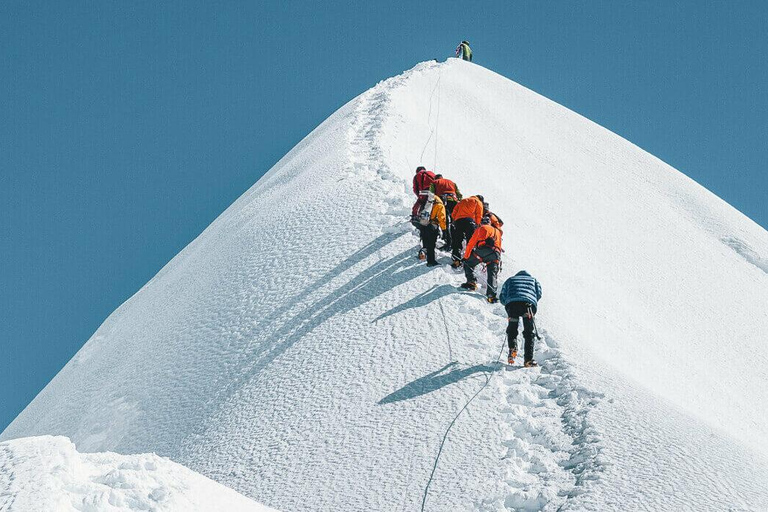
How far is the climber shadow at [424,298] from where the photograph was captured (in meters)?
10.6

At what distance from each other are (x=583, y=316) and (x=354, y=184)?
5.67 metres

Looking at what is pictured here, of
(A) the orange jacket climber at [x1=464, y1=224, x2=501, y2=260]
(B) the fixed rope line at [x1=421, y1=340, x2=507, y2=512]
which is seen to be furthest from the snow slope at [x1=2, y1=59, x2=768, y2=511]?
(A) the orange jacket climber at [x1=464, y1=224, x2=501, y2=260]

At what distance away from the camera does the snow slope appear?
746 cm

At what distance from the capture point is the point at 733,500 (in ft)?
21.6

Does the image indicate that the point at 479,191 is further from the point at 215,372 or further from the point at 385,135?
the point at 215,372

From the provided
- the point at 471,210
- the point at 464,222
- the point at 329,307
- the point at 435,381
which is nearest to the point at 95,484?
the point at 435,381

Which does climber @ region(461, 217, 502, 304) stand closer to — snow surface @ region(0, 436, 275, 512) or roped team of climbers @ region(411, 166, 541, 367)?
roped team of climbers @ region(411, 166, 541, 367)

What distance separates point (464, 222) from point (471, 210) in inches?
8.4

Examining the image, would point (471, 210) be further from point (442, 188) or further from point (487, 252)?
point (487, 252)

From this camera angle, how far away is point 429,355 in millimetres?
9477

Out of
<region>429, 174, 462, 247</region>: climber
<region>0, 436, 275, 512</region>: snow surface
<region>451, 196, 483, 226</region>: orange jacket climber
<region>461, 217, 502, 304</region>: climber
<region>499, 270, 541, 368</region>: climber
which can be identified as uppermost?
<region>429, 174, 462, 247</region>: climber

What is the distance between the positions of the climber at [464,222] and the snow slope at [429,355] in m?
0.48

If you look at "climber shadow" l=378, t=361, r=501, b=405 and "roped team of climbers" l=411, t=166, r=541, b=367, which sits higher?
"roped team of climbers" l=411, t=166, r=541, b=367

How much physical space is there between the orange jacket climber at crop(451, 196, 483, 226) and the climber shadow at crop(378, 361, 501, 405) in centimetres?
323
